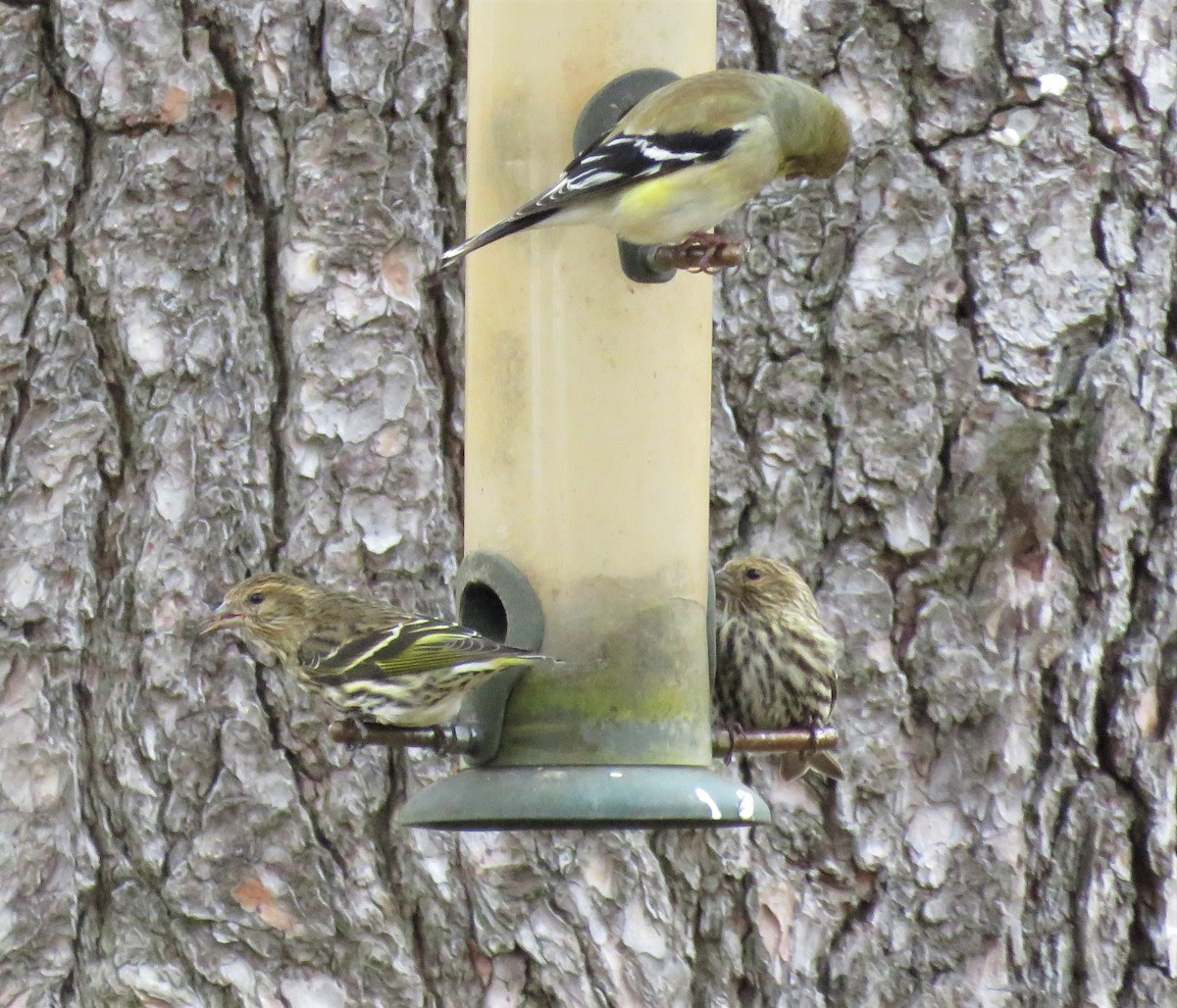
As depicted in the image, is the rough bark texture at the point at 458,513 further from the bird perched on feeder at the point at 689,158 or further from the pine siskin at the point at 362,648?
the bird perched on feeder at the point at 689,158

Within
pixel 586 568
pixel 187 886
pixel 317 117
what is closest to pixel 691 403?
pixel 586 568

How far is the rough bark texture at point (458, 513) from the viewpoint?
6.09 meters

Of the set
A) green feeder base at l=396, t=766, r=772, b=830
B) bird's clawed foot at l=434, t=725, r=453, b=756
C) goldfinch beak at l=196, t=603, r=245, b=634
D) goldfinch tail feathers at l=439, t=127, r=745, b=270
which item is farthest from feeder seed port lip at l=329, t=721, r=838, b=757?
goldfinch tail feathers at l=439, t=127, r=745, b=270

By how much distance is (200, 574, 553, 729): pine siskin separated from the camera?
17.9ft

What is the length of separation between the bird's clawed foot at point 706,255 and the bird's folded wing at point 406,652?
91cm

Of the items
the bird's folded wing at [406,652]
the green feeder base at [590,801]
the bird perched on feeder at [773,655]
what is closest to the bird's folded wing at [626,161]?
the bird's folded wing at [406,652]

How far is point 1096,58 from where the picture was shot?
6371mm

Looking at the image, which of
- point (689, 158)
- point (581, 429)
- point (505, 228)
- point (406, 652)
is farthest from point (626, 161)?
point (406, 652)

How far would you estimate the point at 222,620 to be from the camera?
594 centimetres

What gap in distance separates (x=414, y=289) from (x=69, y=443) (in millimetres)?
941

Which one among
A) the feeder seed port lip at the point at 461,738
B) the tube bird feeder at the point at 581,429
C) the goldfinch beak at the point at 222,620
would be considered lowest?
the feeder seed port lip at the point at 461,738

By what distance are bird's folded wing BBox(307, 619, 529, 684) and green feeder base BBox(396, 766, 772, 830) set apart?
265mm

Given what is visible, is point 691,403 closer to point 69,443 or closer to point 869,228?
point 869,228

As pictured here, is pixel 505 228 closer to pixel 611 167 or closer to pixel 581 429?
pixel 611 167
